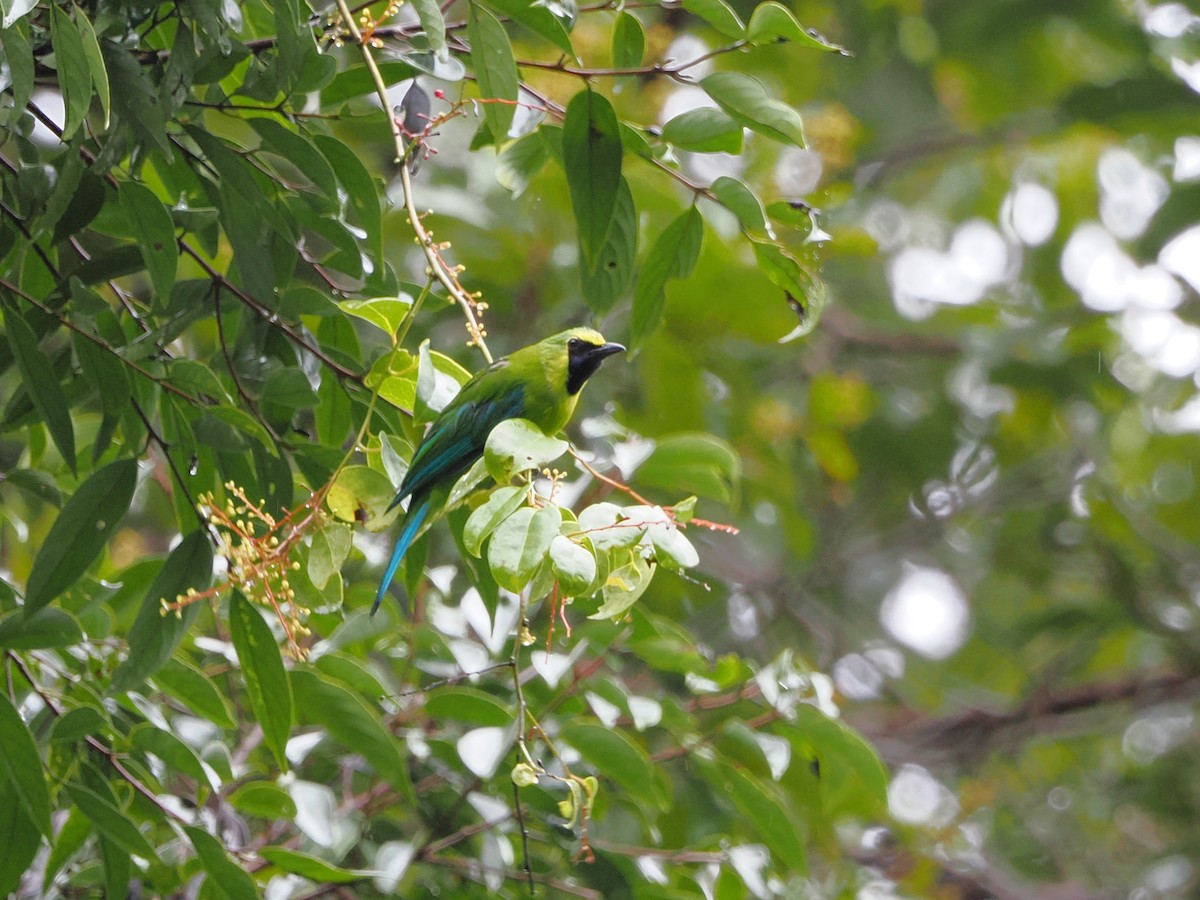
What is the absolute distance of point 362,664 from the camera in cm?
215

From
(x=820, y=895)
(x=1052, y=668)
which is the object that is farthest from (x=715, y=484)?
(x=1052, y=668)

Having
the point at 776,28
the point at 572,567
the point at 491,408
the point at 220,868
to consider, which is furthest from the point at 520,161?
the point at 220,868

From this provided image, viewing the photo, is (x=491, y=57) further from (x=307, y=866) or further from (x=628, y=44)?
(x=307, y=866)

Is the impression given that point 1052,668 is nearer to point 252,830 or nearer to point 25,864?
point 252,830

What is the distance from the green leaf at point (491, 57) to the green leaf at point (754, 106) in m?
0.23

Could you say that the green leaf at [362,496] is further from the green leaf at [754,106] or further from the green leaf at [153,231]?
the green leaf at [754,106]

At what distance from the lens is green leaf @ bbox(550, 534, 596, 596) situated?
121cm

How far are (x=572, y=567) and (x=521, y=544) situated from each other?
0.06m

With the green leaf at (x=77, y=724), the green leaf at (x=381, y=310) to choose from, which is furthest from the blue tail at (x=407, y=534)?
the green leaf at (x=77, y=724)

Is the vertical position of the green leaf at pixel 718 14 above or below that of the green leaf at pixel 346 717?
above

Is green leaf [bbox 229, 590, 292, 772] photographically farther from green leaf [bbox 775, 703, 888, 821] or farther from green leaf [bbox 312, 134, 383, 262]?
green leaf [bbox 775, 703, 888, 821]

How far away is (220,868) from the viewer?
5.64ft

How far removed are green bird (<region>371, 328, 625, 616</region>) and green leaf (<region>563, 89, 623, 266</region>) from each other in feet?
0.77

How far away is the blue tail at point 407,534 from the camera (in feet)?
5.72
